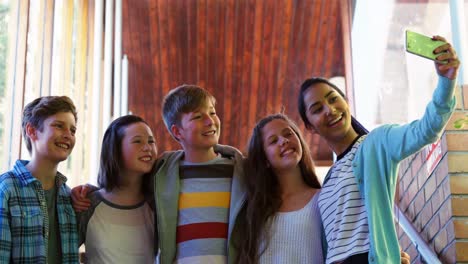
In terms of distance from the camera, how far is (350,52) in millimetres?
5676

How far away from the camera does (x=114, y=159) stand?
2328 millimetres

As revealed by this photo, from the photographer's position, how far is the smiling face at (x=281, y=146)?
224cm

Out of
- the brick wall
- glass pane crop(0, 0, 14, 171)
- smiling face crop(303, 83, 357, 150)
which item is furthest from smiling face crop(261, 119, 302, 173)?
glass pane crop(0, 0, 14, 171)

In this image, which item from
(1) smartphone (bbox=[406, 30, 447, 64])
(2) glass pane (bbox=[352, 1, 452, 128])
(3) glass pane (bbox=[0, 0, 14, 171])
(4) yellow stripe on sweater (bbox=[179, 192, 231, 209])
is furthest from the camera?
(2) glass pane (bbox=[352, 1, 452, 128])

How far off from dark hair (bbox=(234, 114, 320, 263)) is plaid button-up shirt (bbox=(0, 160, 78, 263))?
0.58m

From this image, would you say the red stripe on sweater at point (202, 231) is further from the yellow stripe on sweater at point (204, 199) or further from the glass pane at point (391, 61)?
the glass pane at point (391, 61)

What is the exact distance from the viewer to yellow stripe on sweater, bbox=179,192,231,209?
2213mm

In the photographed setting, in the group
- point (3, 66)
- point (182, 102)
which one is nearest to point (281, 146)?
point (182, 102)

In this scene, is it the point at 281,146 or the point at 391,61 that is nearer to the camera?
the point at 281,146

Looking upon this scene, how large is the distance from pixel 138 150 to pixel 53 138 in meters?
0.31

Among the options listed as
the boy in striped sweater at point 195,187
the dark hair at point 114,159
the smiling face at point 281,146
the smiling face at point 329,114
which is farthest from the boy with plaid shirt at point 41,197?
the smiling face at point 329,114

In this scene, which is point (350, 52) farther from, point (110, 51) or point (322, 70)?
point (110, 51)

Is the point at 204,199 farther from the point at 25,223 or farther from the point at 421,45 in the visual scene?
the point at 421,45

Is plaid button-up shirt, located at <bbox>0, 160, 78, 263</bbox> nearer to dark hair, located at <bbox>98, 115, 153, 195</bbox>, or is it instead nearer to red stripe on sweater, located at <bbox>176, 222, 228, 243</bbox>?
dark hair, located at <bbox>98, 115, 153, 195</bbox>
